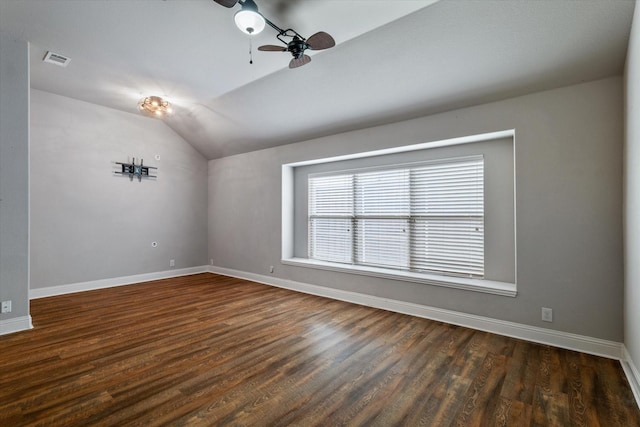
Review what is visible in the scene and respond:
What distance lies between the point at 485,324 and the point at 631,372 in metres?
1.21

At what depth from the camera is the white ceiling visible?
2600 mm

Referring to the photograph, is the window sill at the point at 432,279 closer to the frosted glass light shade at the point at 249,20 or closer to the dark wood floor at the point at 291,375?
the dark wood floor at the point at 291,375

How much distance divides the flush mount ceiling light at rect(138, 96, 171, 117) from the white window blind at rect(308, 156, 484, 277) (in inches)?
112

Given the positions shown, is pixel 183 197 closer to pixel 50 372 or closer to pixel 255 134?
pixel 255 134

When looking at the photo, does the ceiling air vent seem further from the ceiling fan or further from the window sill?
the window sill

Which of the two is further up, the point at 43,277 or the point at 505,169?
the point at 505,169

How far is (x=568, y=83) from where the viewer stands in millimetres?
2979

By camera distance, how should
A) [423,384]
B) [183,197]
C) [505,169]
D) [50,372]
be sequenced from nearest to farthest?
[423,384], [50,372], [505,169], [183,197]

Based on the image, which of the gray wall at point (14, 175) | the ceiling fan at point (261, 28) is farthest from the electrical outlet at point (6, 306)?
the ceiling fan at point (261, 28)

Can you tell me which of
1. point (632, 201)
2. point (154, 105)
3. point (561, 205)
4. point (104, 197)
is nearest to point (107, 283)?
point (104, 197)

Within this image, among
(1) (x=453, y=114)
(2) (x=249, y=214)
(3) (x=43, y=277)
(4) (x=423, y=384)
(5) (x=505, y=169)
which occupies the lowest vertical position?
(4) (x=423, y=384)

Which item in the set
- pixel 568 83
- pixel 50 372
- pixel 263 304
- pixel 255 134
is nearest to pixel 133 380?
pixel 50 372

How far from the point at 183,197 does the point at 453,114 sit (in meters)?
5.72

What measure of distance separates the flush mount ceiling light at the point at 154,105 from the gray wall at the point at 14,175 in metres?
1.60
